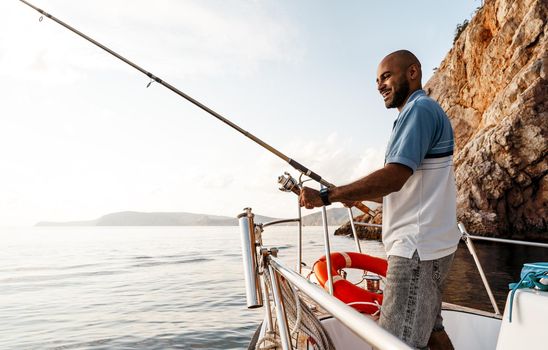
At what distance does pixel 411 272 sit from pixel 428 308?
230 millimetres

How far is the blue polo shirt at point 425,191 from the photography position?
2.21 meters

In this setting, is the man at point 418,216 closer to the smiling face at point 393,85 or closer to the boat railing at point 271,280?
the smiling face at point 393,85

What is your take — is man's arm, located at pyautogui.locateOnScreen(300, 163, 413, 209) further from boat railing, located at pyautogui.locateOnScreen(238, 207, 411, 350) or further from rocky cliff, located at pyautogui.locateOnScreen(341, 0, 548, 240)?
rocky cliff, located at pyautogui.locateOnScreen(341, 0, 548, 240)

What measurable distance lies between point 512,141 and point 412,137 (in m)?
32.3

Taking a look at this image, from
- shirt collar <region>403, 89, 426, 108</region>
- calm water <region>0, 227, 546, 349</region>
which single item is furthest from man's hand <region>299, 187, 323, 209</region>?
calm water <region>0, 227, 546, 349</region>

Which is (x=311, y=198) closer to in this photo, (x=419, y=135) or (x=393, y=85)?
(x=419, y=135)

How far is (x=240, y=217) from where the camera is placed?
245 cm

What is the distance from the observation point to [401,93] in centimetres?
250

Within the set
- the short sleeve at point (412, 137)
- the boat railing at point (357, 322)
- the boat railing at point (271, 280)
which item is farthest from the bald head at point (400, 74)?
the boat railing at point (357, 322)

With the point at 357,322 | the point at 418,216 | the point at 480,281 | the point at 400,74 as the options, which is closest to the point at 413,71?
the point at 400,74

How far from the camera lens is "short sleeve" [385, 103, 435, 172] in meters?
2.14

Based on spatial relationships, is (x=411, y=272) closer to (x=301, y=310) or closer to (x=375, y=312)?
(x=301, y=310)

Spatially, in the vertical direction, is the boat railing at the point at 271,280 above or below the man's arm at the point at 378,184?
below

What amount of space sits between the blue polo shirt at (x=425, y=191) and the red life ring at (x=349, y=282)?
1464 millimetres
